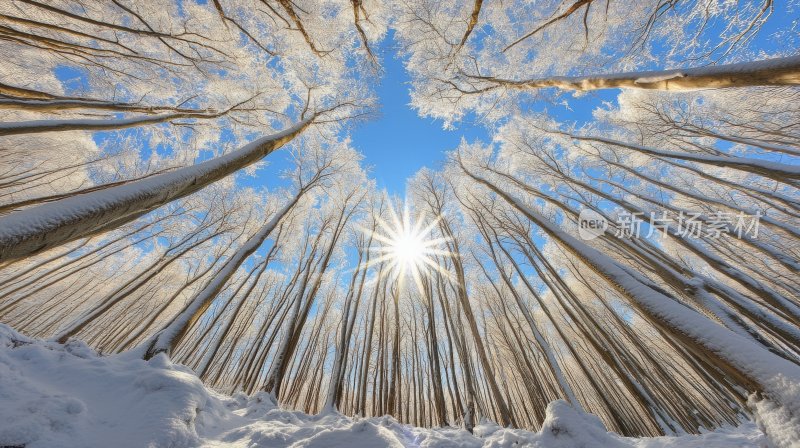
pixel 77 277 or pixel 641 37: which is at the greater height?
pixel 77 277

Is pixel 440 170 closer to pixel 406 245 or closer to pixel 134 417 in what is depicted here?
pixel 406 245

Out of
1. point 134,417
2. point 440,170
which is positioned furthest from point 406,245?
point 134,417

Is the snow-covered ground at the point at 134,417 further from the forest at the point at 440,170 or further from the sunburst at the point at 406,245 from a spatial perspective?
the sunburst at the point at 406,245

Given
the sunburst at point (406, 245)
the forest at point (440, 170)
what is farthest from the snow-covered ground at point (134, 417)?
the sunburst at point (406, 245)

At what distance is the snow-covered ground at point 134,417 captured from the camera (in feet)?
7.00

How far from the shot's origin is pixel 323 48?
20.5 ft

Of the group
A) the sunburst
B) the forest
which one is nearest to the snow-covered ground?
the forest

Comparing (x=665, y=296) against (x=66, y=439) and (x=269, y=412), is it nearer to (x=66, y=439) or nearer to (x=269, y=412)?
(x=66, y=439)

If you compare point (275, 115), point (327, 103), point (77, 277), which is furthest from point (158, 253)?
point (327, 103)

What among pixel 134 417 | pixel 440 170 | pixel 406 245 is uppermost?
pixel 440 170

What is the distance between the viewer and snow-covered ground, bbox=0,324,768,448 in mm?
2135

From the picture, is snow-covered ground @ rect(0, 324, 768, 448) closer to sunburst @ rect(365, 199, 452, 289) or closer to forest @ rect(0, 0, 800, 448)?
forest @ rect(0, 0, 800, 448)

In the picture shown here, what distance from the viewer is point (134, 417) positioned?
2492 millimetres

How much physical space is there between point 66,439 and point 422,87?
7.98m
